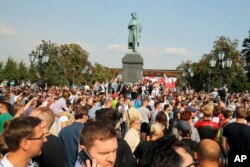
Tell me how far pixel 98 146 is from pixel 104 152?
72 mm

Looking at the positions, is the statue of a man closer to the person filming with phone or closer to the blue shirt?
the blue shirt

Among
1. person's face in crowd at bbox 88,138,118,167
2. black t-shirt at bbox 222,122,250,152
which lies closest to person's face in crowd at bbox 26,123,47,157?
person's face in crowd at bbox 88,138,118,167

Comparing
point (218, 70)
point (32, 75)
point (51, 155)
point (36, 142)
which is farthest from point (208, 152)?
point (32, 75)

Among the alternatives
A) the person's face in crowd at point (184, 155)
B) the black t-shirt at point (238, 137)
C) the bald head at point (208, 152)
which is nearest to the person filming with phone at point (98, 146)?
the person's face in crowd at point (184, 155)

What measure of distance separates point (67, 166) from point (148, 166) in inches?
130

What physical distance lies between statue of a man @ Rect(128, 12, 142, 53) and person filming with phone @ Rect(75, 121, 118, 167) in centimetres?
3052

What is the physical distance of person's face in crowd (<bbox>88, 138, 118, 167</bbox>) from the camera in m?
3.16

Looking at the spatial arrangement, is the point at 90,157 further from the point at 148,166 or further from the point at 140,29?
the point at 140,29

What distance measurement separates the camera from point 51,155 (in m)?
5.22

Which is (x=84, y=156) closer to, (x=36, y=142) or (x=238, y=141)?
(x=36, y=142)

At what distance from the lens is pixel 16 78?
60.7m

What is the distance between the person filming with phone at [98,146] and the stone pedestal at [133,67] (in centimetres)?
2970

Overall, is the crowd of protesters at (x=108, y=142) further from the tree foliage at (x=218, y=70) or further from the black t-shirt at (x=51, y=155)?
the tree foliage at (x=218, y=70)

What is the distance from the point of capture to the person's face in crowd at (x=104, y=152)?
10.4 ft
